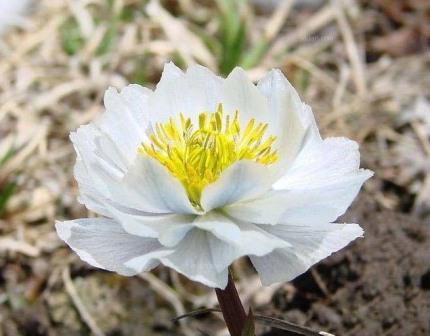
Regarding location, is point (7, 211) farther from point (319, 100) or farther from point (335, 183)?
point (335, 183)

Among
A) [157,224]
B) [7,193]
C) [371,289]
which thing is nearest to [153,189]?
[157,224]

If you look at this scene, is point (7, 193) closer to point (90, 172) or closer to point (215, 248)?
point (90, 172)

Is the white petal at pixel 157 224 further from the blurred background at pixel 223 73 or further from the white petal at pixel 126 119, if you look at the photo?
the blurred background at pixel 223 73

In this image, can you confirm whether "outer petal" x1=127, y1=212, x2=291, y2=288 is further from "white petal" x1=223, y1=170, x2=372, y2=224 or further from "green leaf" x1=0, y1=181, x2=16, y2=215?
"green leaf" x1=0, y1=181, x2=16, y2=215

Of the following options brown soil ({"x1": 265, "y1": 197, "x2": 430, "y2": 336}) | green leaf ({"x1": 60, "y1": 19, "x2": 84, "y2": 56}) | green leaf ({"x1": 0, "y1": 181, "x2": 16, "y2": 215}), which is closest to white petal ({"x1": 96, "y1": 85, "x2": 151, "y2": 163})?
brown soil ({"x1": 265, "y1": 197, "x2": 430, "y2": 336})

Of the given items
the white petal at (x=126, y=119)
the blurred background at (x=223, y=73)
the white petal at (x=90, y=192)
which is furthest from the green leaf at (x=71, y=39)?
the white petal at (x=90, y=192)

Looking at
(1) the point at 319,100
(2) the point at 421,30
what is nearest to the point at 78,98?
(1) the point at 319,100
